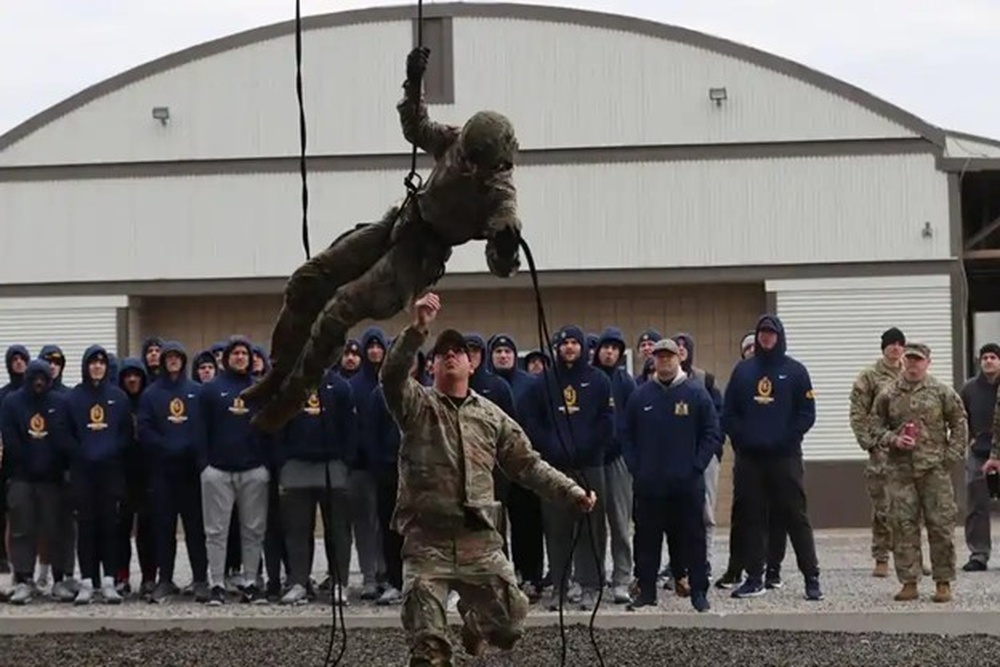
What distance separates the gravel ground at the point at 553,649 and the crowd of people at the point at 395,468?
1.03m

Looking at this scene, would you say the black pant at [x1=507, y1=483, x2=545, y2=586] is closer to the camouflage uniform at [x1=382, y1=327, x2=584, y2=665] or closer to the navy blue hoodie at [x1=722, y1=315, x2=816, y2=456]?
the navy blue hoodie at [x1=722, y1=315, x2=816, y2=456]

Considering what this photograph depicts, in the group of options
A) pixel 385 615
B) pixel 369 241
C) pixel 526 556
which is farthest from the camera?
pixel 526 556

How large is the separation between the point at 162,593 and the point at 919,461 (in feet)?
18.4

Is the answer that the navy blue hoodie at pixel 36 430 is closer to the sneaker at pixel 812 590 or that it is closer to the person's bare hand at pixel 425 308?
the sneaker at pixel 812 590

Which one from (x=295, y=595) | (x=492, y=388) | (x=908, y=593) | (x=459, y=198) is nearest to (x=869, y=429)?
(x=908, y=593)

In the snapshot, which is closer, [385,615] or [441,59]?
[385,615]

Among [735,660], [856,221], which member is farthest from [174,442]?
[856,221]

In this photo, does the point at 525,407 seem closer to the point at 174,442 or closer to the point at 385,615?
the point at 385,615

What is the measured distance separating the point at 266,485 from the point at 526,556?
1.97 m

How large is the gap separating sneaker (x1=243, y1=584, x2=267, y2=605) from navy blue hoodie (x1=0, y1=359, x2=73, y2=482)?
1687 millimetres

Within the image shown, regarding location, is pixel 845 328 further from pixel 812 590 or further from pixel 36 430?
pixel 36 430

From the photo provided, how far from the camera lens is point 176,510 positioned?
42.1 feet

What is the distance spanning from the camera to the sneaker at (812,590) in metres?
12.3

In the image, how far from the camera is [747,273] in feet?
67.9
